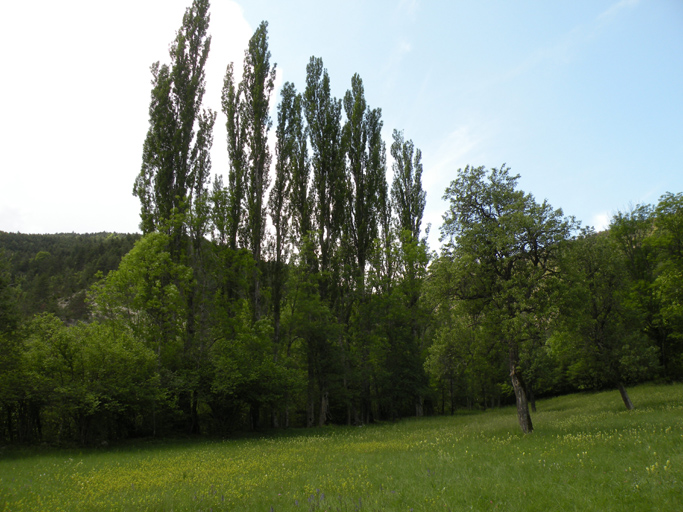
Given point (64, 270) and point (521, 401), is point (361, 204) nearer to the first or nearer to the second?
point (521, 401)

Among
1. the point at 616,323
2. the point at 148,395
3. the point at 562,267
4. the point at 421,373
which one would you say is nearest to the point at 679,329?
the point at 616,323

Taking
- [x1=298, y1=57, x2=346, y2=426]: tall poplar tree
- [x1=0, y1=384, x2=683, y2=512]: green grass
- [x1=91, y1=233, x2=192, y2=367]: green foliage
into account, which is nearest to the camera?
[x1=0, y1=384, x2=683, y2=512]: green grass

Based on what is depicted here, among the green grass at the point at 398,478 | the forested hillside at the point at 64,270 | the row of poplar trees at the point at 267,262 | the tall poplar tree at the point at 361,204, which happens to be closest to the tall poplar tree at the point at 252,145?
the row of poplar trees at the point at 267,262

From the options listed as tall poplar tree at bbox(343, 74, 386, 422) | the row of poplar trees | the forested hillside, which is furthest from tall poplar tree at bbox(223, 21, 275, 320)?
the forested hillside

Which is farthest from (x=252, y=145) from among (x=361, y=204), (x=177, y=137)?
(x=361, y=204)

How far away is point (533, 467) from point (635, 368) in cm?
1669

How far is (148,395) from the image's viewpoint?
786 inches

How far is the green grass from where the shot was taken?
689 centimetres

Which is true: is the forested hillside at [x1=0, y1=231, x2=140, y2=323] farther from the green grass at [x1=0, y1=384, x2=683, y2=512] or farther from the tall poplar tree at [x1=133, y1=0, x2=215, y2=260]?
the green grass at [x1=0, y1=384, x2=683, y2=512]

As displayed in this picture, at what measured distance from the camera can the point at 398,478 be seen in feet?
30.8

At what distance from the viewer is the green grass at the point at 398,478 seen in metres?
6.89

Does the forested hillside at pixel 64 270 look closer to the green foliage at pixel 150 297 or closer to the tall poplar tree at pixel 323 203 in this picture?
the green foliage at pixel 150 297

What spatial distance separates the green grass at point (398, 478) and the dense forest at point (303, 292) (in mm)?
4708

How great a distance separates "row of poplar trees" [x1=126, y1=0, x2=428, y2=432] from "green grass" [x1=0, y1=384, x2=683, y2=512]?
33.1 feet
